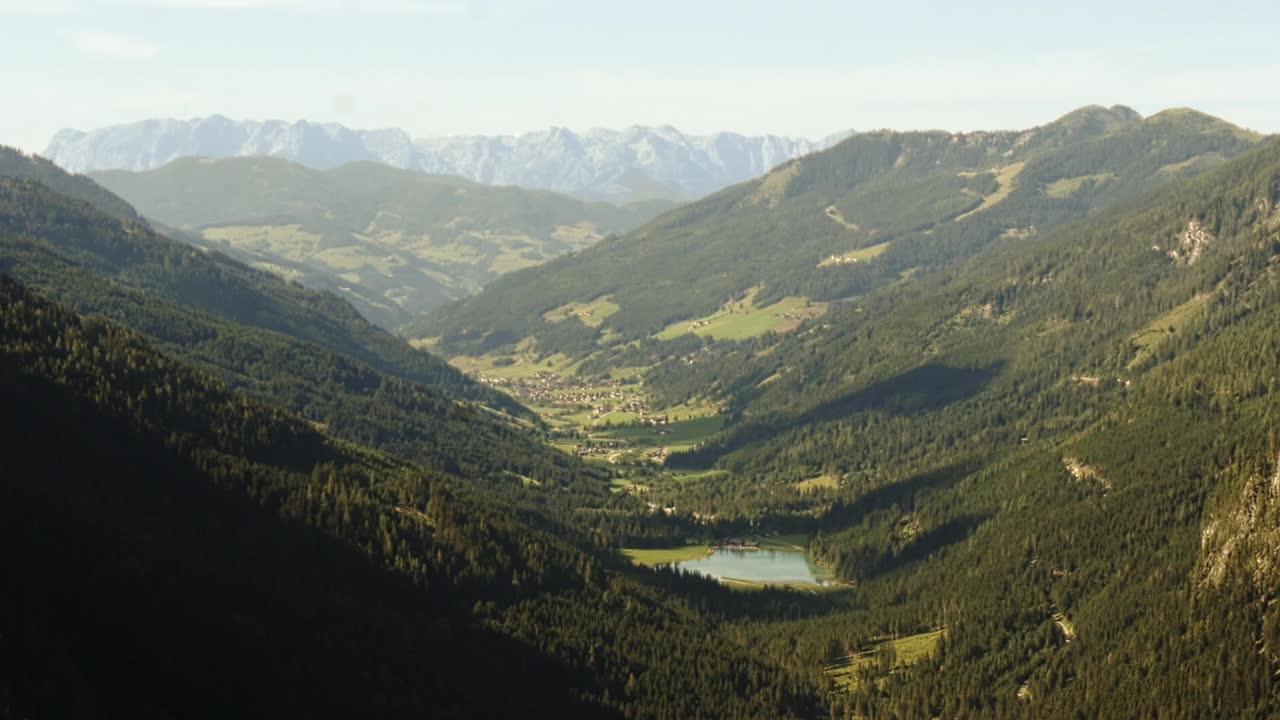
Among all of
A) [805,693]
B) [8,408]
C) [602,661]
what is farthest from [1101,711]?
[8,408]

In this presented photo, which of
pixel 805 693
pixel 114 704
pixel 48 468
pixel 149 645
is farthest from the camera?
pixel 805 693

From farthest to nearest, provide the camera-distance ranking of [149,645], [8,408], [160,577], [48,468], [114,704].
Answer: [8,408] < [48,468] < [160,577] < [149,645] < [114,704]

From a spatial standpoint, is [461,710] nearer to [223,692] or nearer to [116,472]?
[223,692]

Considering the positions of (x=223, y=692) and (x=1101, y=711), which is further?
(x=1101, y=711)

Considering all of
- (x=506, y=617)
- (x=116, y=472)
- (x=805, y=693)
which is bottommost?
(x=805, y=693)

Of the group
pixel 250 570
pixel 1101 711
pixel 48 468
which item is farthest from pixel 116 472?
pixel 1101 711

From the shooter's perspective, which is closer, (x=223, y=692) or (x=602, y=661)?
(x=223, y=692)

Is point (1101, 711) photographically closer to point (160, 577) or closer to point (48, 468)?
point (160, 577)

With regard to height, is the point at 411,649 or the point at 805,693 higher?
the point at 411,649

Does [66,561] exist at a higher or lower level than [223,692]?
higher
